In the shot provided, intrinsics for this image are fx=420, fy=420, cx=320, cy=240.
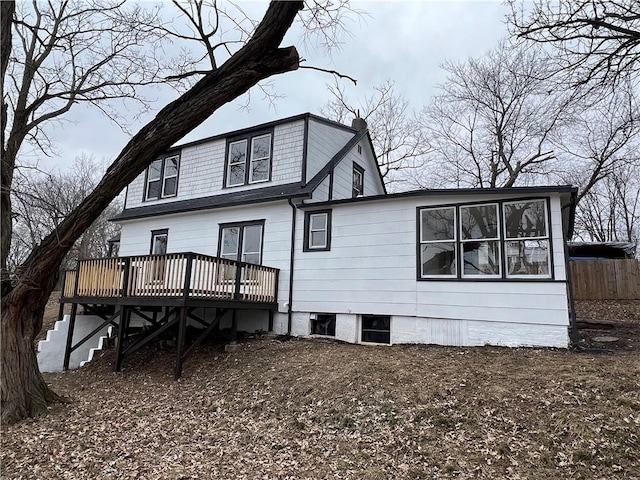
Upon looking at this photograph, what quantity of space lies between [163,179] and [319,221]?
22.4ft

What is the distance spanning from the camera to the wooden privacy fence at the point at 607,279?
50.8 feet

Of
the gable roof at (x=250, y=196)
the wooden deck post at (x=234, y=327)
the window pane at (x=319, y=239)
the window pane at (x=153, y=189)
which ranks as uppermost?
the window pane at (x=153, y=189)

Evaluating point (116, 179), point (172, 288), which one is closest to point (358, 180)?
point (172, 288)

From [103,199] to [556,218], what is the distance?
8.47 metres

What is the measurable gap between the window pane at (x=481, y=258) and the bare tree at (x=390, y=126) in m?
15.8

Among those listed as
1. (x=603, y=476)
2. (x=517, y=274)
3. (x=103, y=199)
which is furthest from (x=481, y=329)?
(x=103, y=199)

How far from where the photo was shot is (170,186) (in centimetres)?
1471

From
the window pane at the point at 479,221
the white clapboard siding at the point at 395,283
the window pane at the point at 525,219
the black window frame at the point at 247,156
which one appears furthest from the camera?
the black window frame at the point at 247,156

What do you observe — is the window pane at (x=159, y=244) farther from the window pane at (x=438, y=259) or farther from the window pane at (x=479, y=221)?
the window pane at (x=479, y=221)

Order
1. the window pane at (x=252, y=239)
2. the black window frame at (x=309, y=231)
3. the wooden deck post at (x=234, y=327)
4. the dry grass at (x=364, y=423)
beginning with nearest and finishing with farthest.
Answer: the dry grass at (x=364, y=423)
the wooden deck post at (x=234, y=327)
the black window frame at (x=309, y=231)
the window pane at (x=252, y=239)

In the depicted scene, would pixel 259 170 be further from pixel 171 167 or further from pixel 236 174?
pixel 171 167

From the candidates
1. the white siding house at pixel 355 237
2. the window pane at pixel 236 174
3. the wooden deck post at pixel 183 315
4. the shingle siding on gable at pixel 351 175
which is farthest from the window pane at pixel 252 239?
the wooden deck post at pixel 183 315

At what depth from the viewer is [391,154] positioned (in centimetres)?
2506

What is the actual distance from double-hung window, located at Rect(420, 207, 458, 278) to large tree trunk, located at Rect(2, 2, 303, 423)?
5447mm
